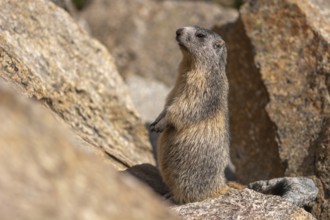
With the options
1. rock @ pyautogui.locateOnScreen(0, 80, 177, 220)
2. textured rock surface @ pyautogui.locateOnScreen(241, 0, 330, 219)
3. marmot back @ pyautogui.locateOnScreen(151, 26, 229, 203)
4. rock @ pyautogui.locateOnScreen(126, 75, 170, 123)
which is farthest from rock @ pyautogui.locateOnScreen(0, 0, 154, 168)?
rock @ pyautogui.locateOnScreen(0, 80, 177, 220)

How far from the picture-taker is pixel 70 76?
11.0 metres

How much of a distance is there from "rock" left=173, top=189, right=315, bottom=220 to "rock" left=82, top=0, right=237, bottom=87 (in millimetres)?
8017

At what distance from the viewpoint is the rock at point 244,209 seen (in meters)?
8.32

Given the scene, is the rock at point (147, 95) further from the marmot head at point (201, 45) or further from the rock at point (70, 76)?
the marmot head at point (201, 45)

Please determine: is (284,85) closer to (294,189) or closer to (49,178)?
(294,189)

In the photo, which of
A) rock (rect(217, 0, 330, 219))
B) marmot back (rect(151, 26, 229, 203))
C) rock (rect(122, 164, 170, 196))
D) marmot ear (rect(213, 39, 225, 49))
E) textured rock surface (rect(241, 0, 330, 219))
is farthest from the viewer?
rock (rect(217, 0, 330, 219))

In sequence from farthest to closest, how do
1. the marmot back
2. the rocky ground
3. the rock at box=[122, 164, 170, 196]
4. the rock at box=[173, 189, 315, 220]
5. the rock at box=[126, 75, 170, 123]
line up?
the rock at box=[126, 75, 170, 123]
the rock at box=[122, 164, 170, 196]
the rocky ground
the marmot back
the rock at box=[173, 189, 315, 220]

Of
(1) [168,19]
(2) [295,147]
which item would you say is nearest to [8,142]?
(2) [295,147]

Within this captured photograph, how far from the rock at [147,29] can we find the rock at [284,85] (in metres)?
4.06

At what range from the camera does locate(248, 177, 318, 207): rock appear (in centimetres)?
929

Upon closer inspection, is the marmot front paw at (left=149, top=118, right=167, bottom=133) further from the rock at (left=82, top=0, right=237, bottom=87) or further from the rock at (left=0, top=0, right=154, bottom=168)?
the rock at (left=82, top=0, right=237, bottom=87)

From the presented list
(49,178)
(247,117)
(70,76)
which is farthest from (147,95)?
(49,178)

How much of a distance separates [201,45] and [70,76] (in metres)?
2.20

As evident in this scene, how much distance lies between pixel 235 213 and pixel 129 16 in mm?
10199
